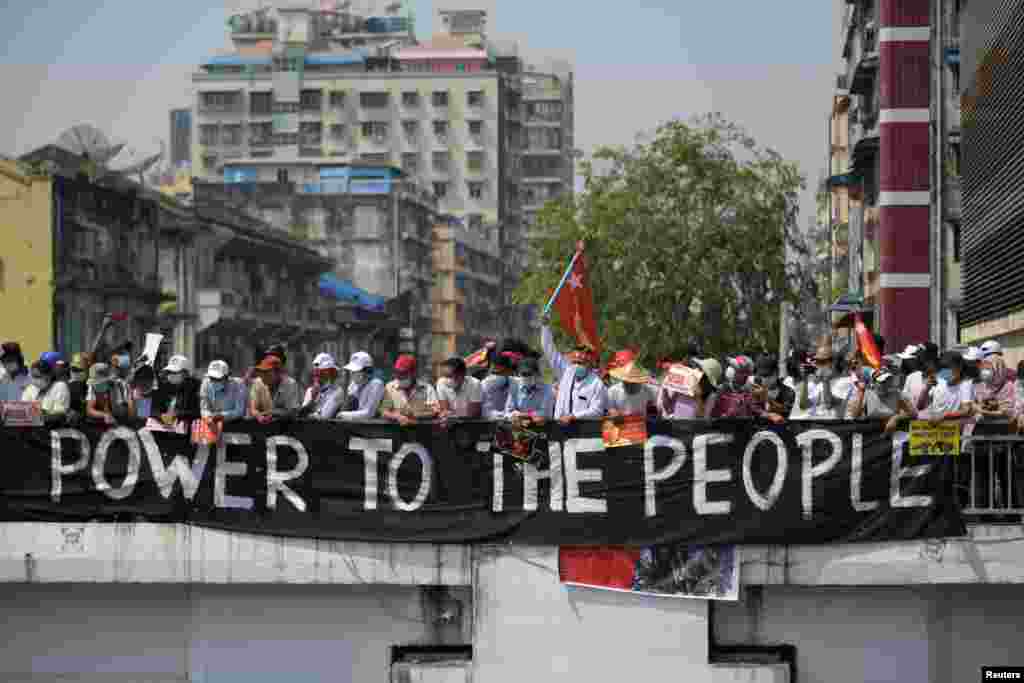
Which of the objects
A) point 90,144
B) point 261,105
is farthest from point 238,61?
point 90,144

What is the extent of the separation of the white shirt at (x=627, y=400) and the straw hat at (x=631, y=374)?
14cm

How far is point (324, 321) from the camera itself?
11788cm

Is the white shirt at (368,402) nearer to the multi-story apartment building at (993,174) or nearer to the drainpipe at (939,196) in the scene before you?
the drainpipe at (939,196)

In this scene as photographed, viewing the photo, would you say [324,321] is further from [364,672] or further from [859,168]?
[364,672]

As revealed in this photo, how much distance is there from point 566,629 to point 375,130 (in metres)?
143

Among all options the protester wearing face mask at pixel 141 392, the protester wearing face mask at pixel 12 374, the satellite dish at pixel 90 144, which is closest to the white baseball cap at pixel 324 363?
the protester wearing face mask at pixel 141 392

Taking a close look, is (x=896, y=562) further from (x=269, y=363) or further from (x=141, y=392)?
(x=141, y=392)

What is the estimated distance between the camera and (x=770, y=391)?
20.4 m

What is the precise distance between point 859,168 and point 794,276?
627cm

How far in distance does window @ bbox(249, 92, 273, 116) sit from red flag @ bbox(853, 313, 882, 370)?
459 ft

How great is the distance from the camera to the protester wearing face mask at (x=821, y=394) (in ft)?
57.7

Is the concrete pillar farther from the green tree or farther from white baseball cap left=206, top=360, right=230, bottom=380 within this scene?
white baseball cap left=206, top=360, right=230, bottom=380

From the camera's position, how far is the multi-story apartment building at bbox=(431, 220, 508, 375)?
14588 cm

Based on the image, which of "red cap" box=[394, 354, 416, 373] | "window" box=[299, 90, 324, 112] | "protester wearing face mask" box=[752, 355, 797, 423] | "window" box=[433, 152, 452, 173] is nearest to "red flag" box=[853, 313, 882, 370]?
"protester wearing face mask" box=[752, 355, 797, 423]
